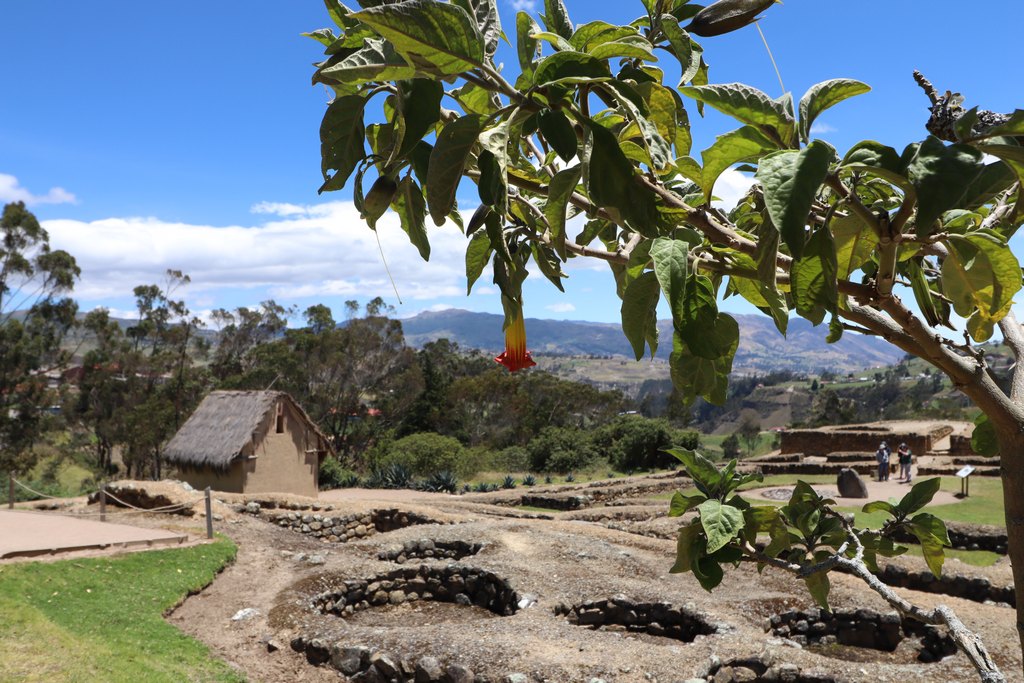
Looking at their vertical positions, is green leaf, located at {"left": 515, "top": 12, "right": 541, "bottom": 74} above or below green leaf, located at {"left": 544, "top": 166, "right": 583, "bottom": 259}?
above

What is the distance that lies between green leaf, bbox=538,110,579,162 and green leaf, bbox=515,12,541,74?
0.46 feet

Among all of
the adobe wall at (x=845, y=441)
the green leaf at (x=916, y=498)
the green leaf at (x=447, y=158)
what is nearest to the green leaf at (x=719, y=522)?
the green leaf at (x=916, y=498)

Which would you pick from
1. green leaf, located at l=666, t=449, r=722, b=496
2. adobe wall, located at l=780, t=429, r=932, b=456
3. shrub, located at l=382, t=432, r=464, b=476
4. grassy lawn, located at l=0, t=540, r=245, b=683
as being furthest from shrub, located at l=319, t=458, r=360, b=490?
green leaf, located at l=666, t=449, r=722, b=496

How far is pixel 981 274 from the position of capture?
3.60ft

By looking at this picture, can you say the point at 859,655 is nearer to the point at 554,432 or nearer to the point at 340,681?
the point at 340,681

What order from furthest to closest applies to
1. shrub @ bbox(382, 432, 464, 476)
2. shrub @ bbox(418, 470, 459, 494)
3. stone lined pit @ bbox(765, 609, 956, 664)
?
shrub @ bbox(382, 432, 464, 476) → shrub @ bbox(418, 470, 459, 494) → stone lined pit @ bbox(765, 609, 956, 664)

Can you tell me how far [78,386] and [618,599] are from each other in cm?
3042

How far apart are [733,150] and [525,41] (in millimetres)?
298

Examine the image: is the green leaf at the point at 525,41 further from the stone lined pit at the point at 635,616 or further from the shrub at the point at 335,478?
the shrub at the point at 335,478

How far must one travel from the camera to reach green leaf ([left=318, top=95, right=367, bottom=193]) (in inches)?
34.7

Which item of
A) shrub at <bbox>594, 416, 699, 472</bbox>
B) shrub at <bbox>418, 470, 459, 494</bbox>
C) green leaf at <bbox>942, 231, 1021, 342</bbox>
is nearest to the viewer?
green leaf at <bbox>942, 231, 1021, 342</bbox>

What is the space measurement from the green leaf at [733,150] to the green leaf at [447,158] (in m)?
0.25

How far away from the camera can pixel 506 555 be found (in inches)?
420

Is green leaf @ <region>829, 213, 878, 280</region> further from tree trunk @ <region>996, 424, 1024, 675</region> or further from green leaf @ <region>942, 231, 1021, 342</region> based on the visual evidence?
tree trunk @ <region>996, 424, 1024, 675</region>
